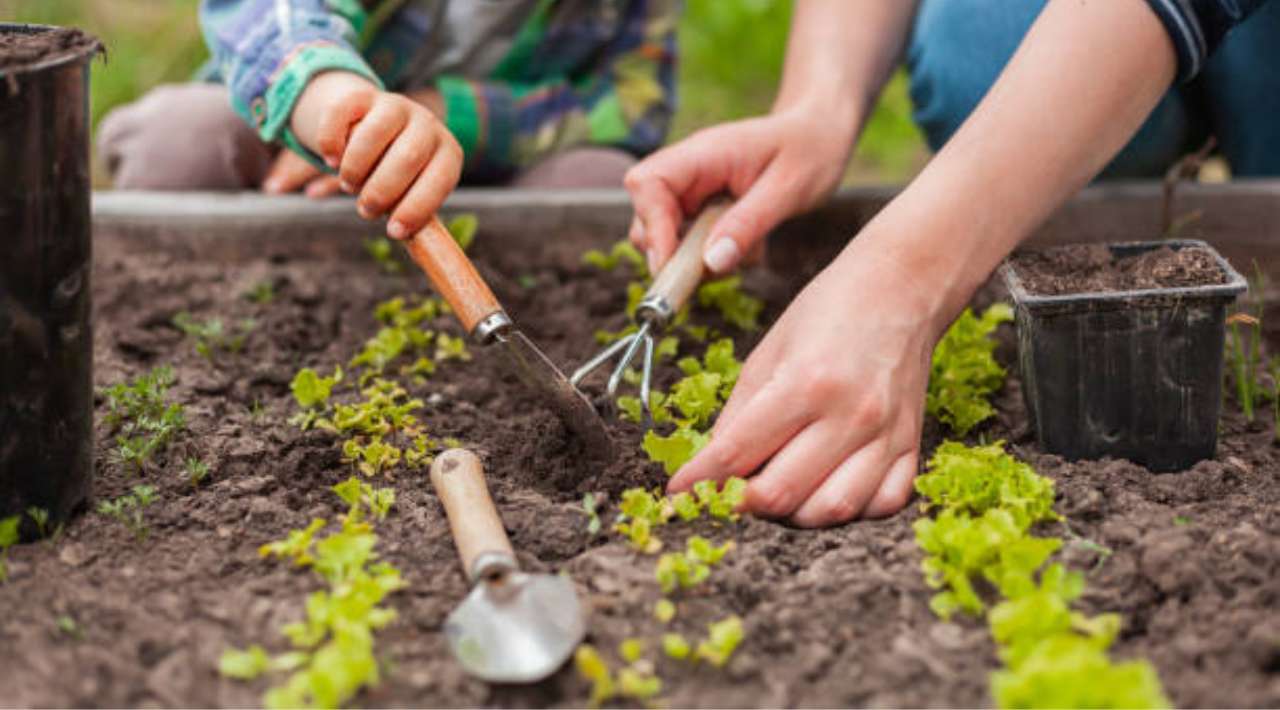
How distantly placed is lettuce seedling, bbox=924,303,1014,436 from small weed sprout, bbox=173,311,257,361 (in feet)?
4.04

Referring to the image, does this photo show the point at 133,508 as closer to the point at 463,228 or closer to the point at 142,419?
the point at 142,419

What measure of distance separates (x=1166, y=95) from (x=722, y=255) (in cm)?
111

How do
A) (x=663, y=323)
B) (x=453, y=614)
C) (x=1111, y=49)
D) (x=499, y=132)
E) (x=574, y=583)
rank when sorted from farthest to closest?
(x=499, y=132)
(x=663, y=323)
(x=1111, y=49)
(x=574, y=583)
(x=453, y=614)

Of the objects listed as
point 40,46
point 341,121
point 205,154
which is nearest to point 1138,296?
point 341,121

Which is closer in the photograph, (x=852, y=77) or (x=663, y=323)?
(x=663, y=323)

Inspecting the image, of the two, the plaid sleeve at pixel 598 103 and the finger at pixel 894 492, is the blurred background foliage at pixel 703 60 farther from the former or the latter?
the finger at pixel 894 492

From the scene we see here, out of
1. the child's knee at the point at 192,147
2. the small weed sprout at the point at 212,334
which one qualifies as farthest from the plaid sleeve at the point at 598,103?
the small weed sprout at the point at 212,334

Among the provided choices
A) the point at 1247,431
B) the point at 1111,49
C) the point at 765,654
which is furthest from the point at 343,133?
the point at 1247,431

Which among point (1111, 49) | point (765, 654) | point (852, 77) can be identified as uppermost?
point (1111, 49)

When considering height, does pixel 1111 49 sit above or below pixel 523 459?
above

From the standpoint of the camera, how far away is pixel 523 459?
2.02m

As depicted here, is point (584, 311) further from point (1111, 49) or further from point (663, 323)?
Result: point (1111, 49)

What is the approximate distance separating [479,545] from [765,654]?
1.16ft

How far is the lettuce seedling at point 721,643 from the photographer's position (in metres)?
1.48
